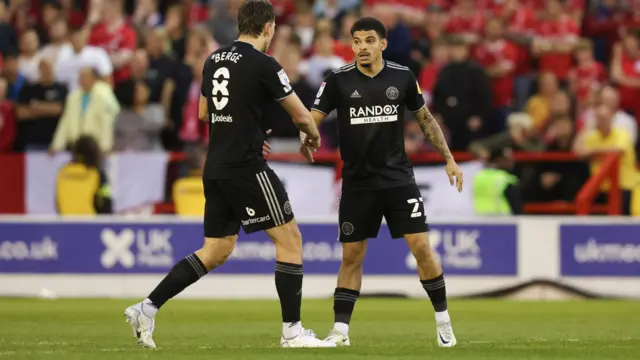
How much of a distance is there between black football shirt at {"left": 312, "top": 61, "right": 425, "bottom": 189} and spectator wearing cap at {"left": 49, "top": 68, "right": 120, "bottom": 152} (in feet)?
32.9

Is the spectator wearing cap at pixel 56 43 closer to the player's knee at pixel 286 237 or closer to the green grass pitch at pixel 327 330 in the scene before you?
the green grass pitch at pixel 327 330

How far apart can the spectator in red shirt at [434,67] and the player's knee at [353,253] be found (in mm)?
9955

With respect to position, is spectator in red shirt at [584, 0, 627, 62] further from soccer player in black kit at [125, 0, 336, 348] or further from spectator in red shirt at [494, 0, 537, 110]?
soccer player in black kit at [125, 0, 336, 348]

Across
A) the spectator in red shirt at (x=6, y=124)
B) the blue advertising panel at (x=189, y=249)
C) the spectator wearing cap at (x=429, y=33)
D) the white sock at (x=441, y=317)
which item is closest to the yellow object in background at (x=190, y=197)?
the blue advertising panel at (x=189, y=249)

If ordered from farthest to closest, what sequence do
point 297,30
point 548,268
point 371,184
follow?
point 297,30
point 548,268
point 371,184

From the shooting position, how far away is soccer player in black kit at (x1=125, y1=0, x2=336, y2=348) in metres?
10.3

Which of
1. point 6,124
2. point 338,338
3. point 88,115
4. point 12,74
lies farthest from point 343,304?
point 12,74

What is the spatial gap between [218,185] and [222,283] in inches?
321

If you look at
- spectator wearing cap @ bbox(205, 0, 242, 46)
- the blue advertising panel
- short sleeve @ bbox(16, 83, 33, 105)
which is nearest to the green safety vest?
the blue advertising panel

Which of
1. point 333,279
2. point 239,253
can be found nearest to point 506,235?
point 333,279

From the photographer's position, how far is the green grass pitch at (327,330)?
33.1ft

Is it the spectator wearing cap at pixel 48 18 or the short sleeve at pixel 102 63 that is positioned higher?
the spectator wearing cap at pixel 48 18

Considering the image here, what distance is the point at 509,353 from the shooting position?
10.2m

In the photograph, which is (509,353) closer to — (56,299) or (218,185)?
(218,185)
